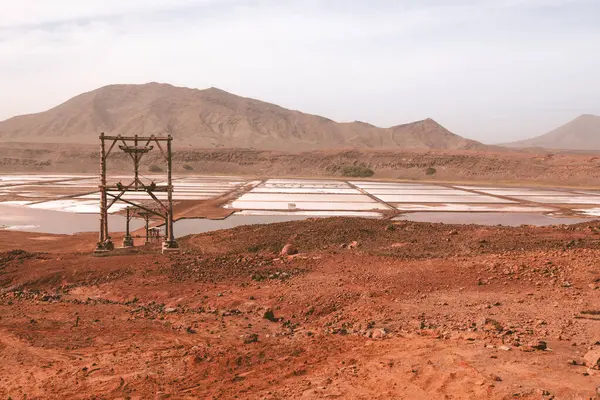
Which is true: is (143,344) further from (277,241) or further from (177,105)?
(177,105)

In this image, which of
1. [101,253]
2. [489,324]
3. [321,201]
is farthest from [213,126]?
[489,324]

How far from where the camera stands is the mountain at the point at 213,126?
151 meters

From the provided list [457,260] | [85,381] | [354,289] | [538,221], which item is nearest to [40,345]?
[85,381]

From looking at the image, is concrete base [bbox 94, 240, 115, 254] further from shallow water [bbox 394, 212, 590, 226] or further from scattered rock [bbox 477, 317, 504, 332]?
shallow water [bbox 394, 212, 590, 226]

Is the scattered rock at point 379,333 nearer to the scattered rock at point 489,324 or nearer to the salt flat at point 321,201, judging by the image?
the scattered rock at point 489,324

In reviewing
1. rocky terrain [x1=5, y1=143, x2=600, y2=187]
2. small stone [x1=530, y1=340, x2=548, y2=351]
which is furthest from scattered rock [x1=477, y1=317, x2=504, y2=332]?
rocky terrain [x1=5, y1=143, x2=600, y2=187]

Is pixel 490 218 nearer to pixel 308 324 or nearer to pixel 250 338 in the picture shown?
pixel 308 324

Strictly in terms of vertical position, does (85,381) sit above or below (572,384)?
below

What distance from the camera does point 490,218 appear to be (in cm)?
3344

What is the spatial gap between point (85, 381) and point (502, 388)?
4.89 meters

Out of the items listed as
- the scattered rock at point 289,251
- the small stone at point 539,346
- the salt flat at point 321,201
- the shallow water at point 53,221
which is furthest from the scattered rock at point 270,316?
the salt flat at point 321,201

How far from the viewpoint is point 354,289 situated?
10.2 metres

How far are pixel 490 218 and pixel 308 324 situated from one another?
27.0 metres

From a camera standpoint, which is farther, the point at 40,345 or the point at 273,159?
the point at 273,159
